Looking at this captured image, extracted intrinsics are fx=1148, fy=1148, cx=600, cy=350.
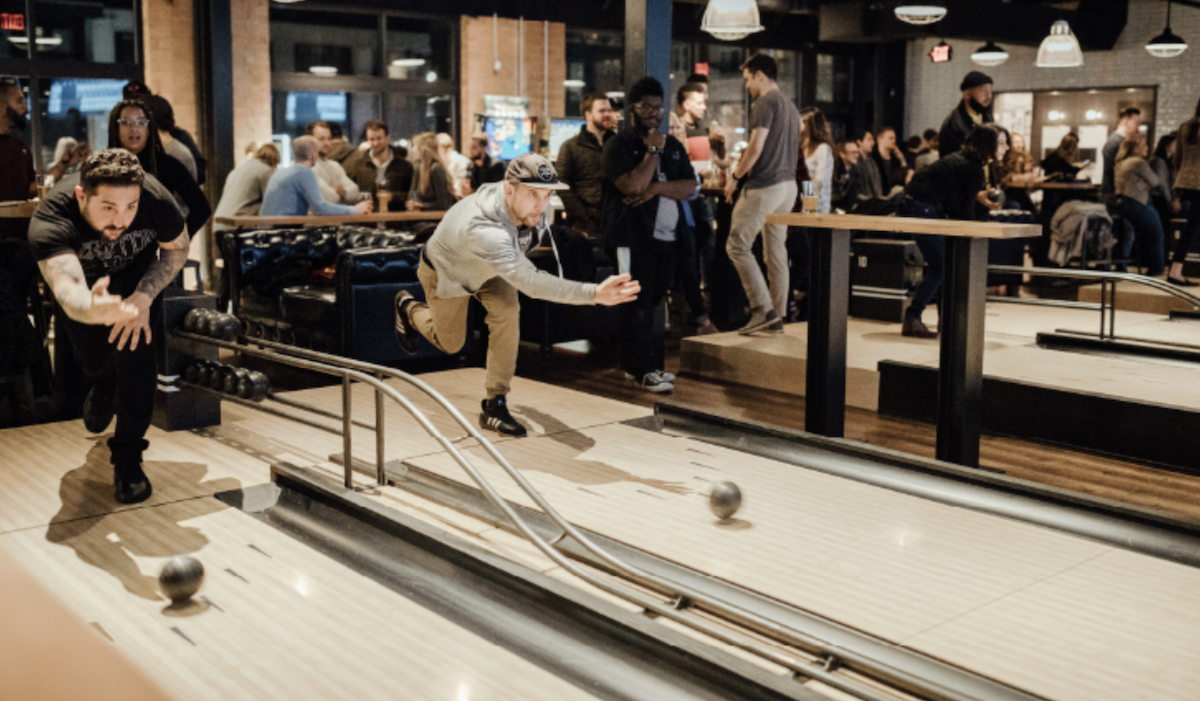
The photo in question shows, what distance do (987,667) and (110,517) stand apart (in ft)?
10.3

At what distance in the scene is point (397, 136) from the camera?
596 inches

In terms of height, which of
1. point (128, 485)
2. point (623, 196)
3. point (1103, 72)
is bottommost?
point (128, 485)

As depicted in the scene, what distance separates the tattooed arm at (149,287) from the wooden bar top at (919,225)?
8.86 feet

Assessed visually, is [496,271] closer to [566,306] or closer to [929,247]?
[566,306]

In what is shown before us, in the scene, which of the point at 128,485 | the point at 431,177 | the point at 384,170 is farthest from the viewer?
the point at 384,170

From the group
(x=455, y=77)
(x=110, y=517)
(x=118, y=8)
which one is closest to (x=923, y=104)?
(x=455, y=77)

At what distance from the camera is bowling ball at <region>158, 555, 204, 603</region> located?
10.9 feet

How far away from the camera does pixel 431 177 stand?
402 inches

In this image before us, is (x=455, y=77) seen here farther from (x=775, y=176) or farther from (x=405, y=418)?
(x=405, y=418)

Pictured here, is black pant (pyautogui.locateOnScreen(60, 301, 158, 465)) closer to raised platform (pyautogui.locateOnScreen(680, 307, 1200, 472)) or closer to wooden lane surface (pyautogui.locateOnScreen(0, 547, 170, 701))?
wooden lane surface (pyautogui.locateOnScreen(0, 547, 170, 701))

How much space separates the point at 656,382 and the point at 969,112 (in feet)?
9.21

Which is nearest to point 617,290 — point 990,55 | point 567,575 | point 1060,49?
point 567,575

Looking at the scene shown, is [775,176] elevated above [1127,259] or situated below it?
above

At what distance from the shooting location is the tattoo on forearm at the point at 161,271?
13.8 feet
